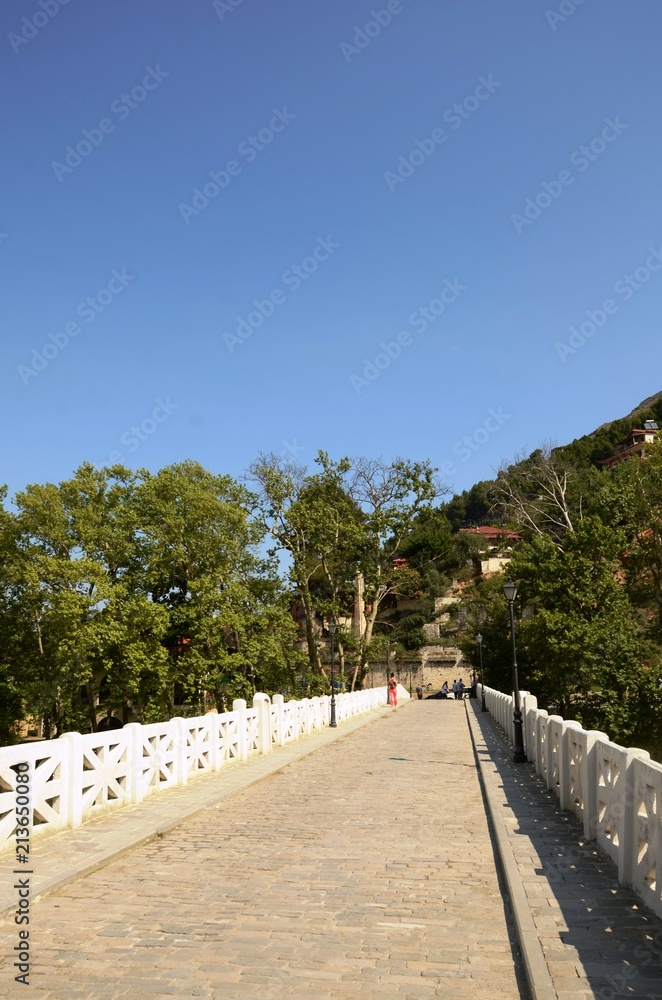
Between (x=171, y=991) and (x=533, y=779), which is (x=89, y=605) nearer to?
(x=533, y=779)

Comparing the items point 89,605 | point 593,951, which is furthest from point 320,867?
point 89,605

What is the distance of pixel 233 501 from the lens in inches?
1734

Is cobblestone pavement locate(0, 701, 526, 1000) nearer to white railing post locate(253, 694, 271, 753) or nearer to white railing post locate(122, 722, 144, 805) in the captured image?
white railing post locate(122, 722, 144, 805)

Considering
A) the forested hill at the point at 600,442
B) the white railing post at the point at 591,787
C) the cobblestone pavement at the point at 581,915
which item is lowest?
the cobblestone pavement at the point at 581,915

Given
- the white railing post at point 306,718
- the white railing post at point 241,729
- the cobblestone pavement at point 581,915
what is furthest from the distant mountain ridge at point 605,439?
the cobblestone pavement at point 581,915

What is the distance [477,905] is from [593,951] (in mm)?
1380

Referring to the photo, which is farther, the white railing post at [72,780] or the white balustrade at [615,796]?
the white railing post at [72,780]

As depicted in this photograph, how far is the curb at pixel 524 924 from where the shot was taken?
4.33 meters

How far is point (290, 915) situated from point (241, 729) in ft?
34.5

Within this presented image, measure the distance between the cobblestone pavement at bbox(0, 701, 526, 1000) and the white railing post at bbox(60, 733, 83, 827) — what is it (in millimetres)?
1101

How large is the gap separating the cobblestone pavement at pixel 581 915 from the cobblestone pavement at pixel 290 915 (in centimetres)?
30

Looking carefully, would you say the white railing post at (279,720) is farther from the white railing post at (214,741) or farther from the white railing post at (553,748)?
the white railing post at (553,748)


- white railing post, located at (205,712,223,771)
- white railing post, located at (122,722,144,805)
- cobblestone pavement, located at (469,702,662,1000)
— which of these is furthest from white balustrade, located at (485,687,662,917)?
white railing post, located at (205,712,223,771)

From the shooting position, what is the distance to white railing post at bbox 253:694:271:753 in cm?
1777
